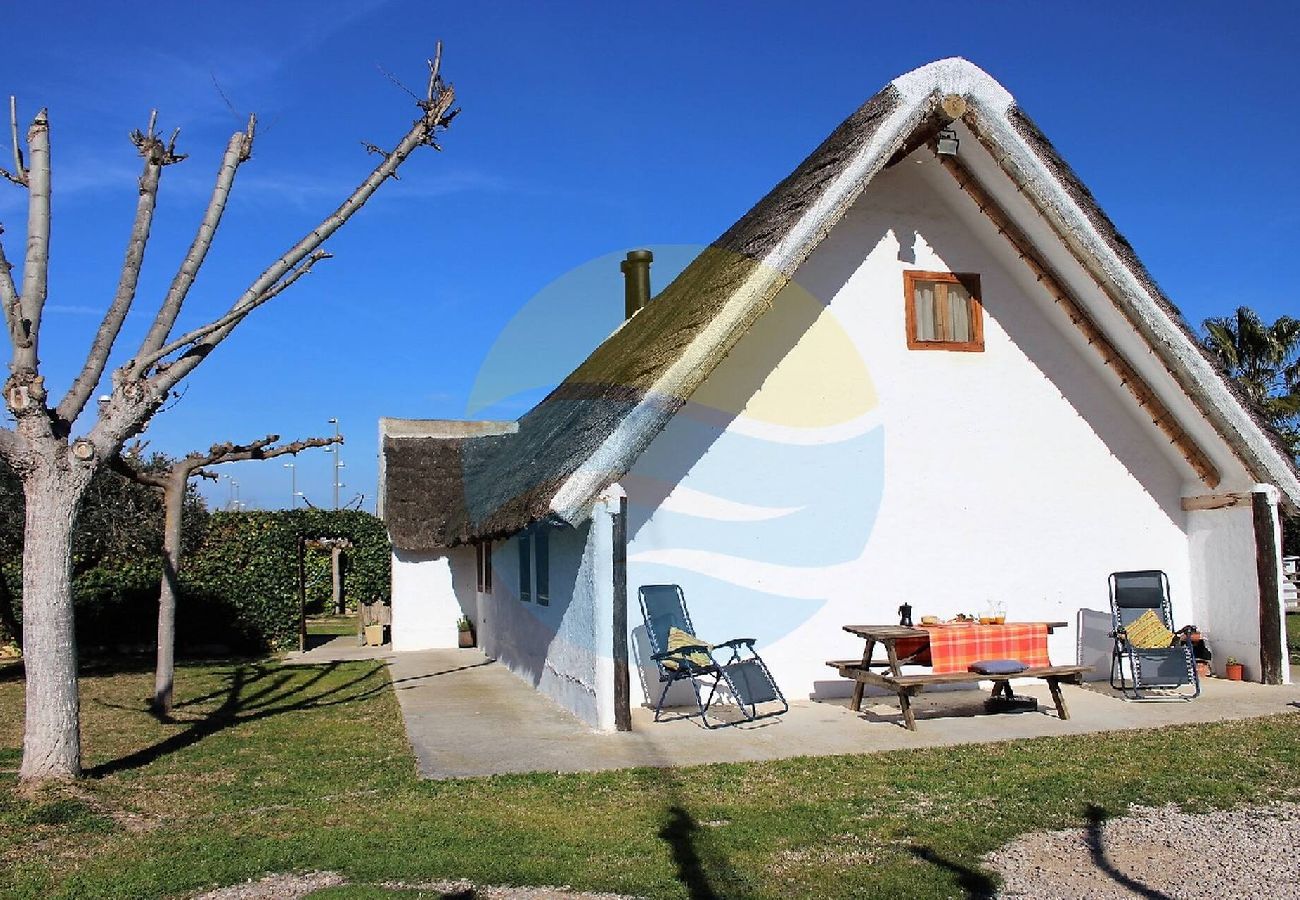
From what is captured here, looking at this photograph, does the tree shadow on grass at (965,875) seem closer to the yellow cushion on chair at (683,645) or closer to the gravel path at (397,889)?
the gravel path at (397,889)

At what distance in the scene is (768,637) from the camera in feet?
31.4

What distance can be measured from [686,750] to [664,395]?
101 inches

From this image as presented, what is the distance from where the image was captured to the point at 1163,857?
491cm

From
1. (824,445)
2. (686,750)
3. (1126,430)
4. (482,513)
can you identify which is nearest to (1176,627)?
(1126,430)

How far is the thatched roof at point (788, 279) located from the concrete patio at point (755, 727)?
163 centimetres

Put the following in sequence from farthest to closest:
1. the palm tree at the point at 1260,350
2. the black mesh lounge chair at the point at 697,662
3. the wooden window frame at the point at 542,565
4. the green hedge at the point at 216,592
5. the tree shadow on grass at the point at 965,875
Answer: the palm tree at the point at 1260,350 < the green hedge at the point at 216,592 < the wooden window frame at the point at 542,565 < the black mesh lounge chair at the point at 697,662 < the tree shadow on grass at the point at 965,875

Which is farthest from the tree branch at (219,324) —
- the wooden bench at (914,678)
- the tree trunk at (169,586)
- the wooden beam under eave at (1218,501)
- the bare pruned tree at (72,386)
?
the wooden beam under eave at (1218,501)

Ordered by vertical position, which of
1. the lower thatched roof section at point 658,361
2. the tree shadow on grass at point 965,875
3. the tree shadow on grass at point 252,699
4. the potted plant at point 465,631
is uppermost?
the lower thatched roof section at point 658,361

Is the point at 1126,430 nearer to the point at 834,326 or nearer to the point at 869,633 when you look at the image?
the point at 834,326

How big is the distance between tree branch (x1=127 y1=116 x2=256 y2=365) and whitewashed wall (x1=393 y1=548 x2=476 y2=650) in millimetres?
9038

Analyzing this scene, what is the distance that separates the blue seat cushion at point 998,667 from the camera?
8.43m

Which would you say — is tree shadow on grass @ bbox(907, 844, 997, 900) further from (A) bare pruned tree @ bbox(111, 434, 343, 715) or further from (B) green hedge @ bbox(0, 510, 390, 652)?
(B) green hedge @ bbox(0, 510, 390, 652)

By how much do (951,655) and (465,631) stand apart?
907 cm

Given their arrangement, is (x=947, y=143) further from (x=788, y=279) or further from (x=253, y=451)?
(x=253, y=451)
